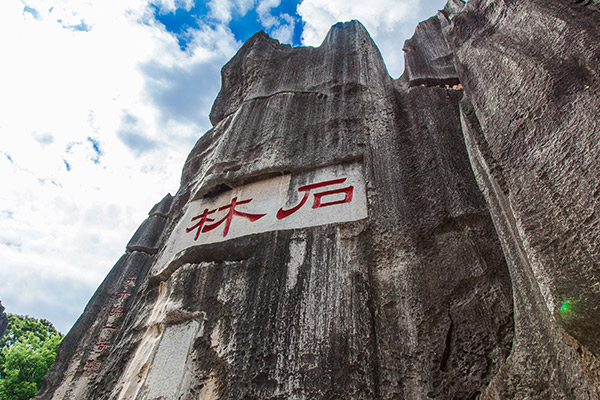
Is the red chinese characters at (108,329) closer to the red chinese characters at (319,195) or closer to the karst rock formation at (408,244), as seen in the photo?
the karst rock formation at (408,244)

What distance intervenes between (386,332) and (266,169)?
2329 millimetres

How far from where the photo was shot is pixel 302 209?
3.49 meters

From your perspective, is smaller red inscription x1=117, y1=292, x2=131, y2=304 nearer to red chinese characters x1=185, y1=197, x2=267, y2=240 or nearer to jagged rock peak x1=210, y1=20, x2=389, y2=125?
red chinese characters x1=185, y1=197, x2=267, y2=240

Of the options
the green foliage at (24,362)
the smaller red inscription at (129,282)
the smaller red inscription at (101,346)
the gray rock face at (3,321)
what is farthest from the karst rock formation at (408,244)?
the gray rock face at (3,321)

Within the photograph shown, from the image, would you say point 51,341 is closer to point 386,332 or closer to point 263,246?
point 263,246

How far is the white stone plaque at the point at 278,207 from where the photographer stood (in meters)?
3.36

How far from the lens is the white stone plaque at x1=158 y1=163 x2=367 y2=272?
336 centimetres

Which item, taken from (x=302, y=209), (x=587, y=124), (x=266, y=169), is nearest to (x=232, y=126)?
(x=266, y=169)

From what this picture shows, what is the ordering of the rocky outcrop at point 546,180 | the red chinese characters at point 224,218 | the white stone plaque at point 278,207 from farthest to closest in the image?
the red chinese characters at point 224,218, the white stone plaque at point 278,207, the rocky outcrop at point 546,180

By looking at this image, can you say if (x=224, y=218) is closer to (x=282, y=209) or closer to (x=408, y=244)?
(x=282, y=209)

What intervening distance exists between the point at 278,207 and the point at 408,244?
4.54 feet

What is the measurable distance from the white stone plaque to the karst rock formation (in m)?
0.02

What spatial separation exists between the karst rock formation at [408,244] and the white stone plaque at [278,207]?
0.02m

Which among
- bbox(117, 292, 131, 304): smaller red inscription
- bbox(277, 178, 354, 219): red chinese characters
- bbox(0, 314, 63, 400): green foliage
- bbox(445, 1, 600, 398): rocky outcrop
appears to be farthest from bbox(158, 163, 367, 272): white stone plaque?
bbox(0, 314, 63, 400): green foliage
